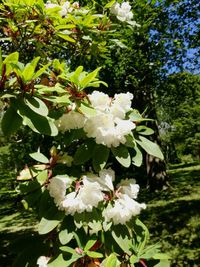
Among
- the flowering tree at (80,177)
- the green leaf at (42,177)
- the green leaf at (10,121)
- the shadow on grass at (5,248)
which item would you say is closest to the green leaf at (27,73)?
the flowering tree at (80,177)

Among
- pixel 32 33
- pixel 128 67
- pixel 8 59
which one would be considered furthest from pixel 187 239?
pixel 8 59

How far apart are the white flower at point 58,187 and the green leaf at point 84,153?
0.38 feet

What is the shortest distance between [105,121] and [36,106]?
421 millimetres

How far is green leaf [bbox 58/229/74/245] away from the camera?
191 cm

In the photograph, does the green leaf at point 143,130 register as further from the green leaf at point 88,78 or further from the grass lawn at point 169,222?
the grass lawn at point 169,222

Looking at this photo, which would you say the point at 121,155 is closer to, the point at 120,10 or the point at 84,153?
the point at 84,153

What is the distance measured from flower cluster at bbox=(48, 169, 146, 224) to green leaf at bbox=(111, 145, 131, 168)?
0.48 feet

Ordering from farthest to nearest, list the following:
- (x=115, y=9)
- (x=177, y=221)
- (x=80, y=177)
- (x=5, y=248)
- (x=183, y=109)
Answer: (x=183, y=109) → (x=177, y=221) → (x=5, y=248) → (x=115, y=9) → (x=80, y=177)

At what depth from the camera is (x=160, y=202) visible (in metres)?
11.3

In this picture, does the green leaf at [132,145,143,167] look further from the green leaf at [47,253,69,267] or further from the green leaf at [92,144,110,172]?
the green leaf at [47,253,69,267]

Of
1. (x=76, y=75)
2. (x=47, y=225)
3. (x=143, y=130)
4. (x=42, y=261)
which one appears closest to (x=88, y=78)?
(x=76, y=75)

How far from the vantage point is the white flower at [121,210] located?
6.42 feet

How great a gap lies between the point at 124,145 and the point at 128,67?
873 centimetres

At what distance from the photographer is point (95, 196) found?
1888 millimetres
